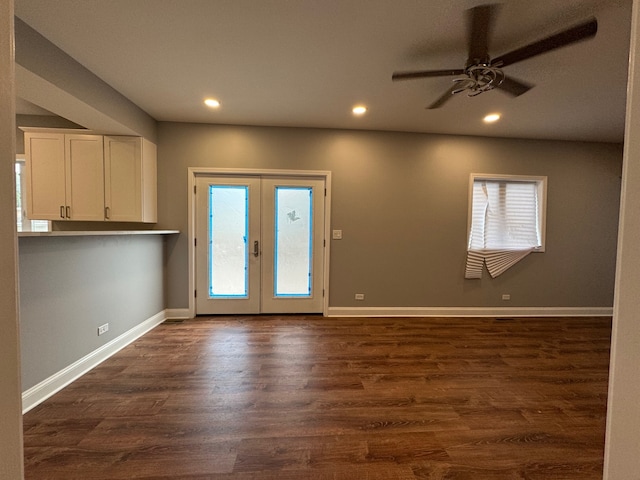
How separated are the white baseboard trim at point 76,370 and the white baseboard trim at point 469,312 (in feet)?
8.03

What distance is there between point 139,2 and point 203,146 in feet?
6.76

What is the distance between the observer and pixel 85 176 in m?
3.19

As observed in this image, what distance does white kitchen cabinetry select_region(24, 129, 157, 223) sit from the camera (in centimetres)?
311

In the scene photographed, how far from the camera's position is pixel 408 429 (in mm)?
1720

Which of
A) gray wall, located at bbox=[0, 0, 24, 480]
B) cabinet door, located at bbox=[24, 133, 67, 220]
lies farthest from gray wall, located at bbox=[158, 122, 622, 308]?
gray wall, located at bbox=[0, 0, 24, 480]

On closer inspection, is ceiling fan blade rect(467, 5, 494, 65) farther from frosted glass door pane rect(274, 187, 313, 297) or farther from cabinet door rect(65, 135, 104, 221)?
cabinet door rect(65, 135, 104, 221)

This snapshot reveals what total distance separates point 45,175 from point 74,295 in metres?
1.91

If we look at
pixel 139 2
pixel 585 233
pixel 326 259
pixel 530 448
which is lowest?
pixel 530 448

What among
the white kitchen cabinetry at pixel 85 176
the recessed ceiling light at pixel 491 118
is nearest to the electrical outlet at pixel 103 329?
the white kitchen cabinetry at pixel 85 176

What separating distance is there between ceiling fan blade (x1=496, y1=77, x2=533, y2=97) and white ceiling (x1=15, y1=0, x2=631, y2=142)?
0.23m

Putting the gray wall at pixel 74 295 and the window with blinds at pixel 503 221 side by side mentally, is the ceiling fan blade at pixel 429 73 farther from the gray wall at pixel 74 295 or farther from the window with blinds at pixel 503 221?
the gray wall at pixel 74 295

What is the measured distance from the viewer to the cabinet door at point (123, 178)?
3.23 metres

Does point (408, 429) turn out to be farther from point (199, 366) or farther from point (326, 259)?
point (326, 259)

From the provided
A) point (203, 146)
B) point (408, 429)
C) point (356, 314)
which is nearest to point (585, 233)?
point (356, 314)
